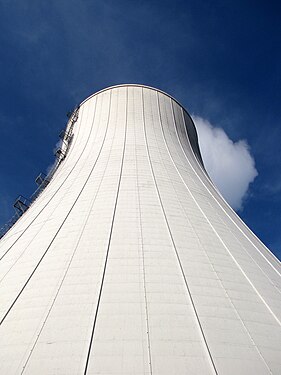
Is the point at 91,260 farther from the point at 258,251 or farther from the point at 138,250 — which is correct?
the point at 258,251

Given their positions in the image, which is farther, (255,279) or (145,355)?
(255,279)

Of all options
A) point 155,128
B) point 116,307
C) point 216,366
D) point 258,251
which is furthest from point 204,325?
point 155,128

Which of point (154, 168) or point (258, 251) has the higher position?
point (154, 168)

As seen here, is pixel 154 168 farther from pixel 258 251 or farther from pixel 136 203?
pixel 258 251

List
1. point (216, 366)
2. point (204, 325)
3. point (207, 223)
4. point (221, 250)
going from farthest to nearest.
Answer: point (207, 223) → point (221, 250) → point (204, 325) → point (216, 366)

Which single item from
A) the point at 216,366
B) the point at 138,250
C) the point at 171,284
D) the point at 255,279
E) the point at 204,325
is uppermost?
the point at 138,250

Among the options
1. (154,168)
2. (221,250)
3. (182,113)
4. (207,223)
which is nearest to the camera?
(221,250)
